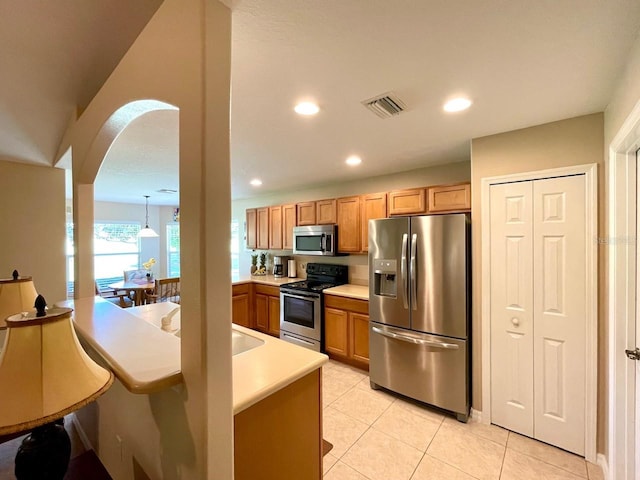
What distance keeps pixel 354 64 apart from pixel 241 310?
3781 millimetres

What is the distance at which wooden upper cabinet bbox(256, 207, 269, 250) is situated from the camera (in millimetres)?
4789

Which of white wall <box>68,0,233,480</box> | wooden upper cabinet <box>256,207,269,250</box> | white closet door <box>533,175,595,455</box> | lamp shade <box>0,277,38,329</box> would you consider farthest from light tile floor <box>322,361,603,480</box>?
wooden upper cabinet <box>256,207,269,250</box>

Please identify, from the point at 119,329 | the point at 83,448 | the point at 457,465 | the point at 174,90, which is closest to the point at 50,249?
the point at 83,448

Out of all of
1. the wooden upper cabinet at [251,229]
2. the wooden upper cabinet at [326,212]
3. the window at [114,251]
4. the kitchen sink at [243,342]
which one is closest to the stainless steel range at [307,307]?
the wooden upper cabinet at [326,212]

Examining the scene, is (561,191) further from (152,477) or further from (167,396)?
(152,477)

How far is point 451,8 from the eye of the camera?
3.26 feet

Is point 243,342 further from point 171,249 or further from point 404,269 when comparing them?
point 171,249

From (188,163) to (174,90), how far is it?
26 centimetres

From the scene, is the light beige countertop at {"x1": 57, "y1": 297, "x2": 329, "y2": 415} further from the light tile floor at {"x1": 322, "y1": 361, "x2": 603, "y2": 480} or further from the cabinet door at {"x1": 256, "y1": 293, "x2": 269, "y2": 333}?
the cabinet door at {"x1": 256, "y1": 293, "x2": 269, "y2": 333}

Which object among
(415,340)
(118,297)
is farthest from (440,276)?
(118,297)

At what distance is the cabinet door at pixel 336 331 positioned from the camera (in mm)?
3330

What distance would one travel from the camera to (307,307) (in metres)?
3.62

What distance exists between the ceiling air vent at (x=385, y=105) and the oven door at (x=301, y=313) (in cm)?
235

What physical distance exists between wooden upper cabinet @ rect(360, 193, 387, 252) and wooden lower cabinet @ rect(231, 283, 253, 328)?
2033mm
